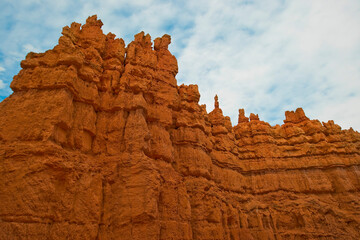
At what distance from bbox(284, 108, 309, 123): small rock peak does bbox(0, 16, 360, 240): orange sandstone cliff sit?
7401 mm

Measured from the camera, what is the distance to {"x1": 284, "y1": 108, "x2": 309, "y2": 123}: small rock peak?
1030 inches

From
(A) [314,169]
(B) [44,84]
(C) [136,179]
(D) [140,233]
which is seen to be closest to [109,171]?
(C) [136,179]

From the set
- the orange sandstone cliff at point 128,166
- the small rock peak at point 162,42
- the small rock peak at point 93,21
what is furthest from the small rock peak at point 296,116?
the small rock peak at point 93,21

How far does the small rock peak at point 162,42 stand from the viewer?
16.1m

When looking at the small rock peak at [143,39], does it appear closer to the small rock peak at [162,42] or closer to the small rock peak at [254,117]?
the small rock peak at [162,42]

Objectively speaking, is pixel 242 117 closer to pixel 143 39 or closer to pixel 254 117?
pixel 254 117

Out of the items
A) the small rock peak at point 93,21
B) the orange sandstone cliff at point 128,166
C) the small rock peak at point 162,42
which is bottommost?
the orange sandstone cliff at point 128,166

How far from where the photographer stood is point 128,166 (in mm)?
9562

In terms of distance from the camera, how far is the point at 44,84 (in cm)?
909

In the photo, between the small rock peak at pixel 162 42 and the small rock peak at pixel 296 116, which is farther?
the small rock peak at pixel 296 116

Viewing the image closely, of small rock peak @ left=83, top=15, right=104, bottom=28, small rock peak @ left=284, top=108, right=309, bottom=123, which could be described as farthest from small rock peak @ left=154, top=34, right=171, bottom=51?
small rock peak @ left=284, top=108, right=309, bottom=123

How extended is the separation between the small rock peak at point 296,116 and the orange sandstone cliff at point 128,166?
740 centimetres

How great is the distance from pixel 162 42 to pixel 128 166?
10.3 metres

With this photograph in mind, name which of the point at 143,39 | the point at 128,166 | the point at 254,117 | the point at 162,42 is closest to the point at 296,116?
the point at 254,117
